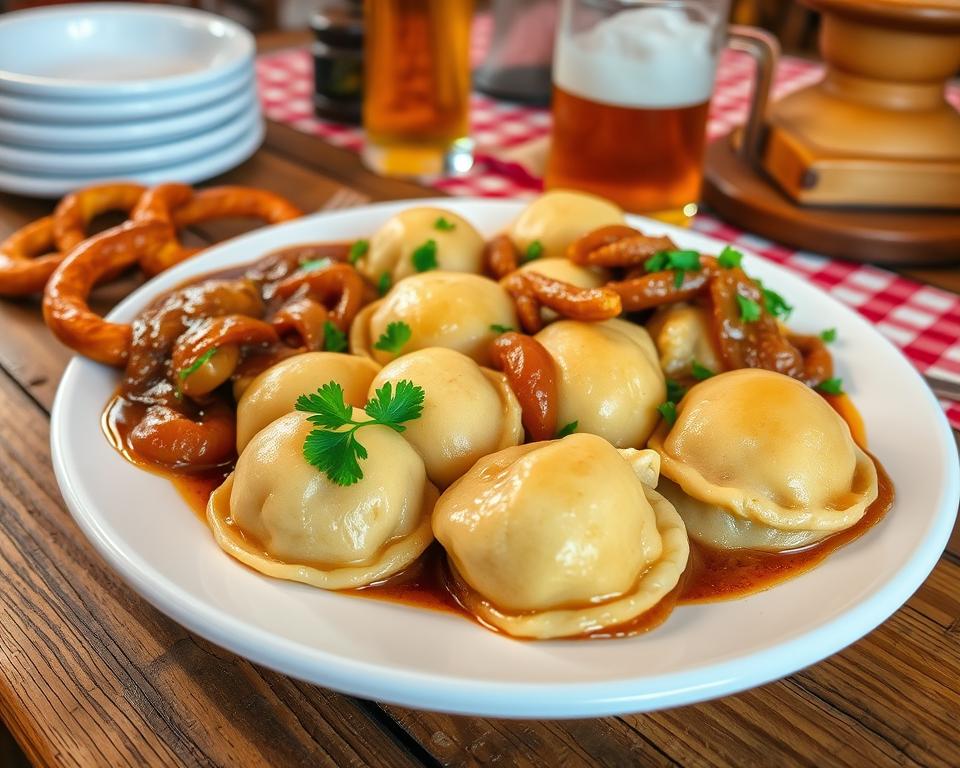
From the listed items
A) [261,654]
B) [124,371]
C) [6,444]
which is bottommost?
[6,444]

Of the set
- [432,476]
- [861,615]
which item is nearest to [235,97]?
[432,476]

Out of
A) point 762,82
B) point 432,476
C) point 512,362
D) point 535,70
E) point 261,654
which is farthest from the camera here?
point 535,70

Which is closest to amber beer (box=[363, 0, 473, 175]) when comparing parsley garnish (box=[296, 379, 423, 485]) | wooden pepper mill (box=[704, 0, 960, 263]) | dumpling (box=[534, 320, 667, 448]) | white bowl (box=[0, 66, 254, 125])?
white bowl (box=[0, 66, 254, 125])

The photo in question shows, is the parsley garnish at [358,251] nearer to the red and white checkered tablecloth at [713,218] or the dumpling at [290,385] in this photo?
the dumpling at [290,385]

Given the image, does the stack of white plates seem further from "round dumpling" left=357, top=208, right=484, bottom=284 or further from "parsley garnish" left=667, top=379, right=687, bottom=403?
"parsley garnish" left=667, top=379, right=687, bottom=403

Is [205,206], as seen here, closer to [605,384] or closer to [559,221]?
[559,221]

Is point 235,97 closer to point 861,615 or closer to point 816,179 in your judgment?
point 816,179
